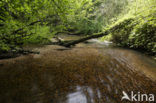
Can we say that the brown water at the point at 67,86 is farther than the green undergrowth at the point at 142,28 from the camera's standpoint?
No

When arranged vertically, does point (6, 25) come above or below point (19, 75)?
above

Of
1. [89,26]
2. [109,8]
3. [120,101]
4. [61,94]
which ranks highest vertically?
[109,8]

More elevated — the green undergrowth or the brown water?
the green undergrowth

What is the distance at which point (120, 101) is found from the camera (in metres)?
2.92

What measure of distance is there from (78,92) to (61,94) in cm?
61

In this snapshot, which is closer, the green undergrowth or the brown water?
the brown water

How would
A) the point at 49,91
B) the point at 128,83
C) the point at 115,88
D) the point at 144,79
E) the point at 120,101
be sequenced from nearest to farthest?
the point at 120,101 < the point at 49,91 < the point at 115,88 < the point at 128,83 < the point at 144,79

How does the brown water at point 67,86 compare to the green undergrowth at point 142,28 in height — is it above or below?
below

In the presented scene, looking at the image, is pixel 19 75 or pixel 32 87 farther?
pixel 19 75

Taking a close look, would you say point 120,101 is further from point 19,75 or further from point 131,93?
point 19,75

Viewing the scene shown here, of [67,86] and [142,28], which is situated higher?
[142,28]

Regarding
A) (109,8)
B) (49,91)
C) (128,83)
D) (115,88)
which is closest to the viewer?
(49,91)

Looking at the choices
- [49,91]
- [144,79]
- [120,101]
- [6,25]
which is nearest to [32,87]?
[49,91]

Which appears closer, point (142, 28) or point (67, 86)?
point (67, 86)
